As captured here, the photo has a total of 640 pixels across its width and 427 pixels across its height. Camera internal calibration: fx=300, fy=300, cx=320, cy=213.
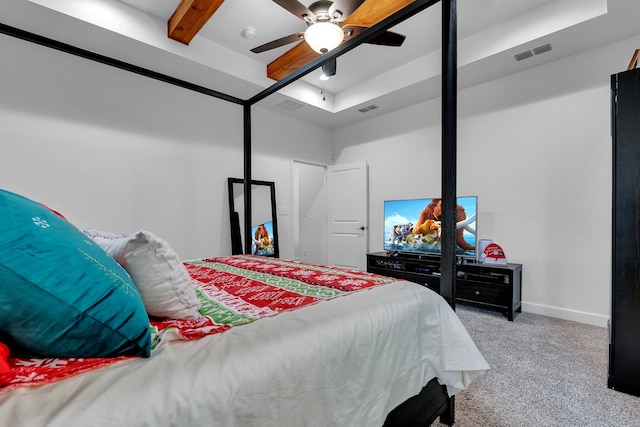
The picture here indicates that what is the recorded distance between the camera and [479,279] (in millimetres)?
3260

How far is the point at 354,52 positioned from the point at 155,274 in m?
3.53

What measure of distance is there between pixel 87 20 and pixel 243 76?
1.52 metres

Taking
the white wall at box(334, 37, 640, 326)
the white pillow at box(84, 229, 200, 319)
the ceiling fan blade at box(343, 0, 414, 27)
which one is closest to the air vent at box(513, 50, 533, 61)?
the white wall at box(334, 37, 640, 326)

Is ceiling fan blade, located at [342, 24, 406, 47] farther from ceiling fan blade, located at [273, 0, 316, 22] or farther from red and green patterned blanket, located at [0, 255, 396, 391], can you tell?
red and green patterned blanket, located at [0, 255, 396, 391]

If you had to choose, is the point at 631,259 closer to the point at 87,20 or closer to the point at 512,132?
the point at 512,132

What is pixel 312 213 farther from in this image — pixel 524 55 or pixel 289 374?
pixel 289 374

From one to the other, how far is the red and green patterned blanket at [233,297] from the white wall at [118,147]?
1.91 meters

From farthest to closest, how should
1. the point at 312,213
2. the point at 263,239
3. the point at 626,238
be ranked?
the point at 312,213 → the point at 263,239 → the point at 626,238

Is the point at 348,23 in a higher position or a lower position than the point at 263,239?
higher

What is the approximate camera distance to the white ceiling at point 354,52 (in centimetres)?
257

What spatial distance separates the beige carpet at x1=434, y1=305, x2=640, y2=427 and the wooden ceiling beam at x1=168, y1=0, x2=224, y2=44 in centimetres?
337

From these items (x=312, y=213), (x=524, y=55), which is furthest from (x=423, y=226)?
(x=312, y=213)

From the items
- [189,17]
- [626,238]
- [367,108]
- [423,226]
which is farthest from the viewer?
[367,108]

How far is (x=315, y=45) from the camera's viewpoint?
2449mm
